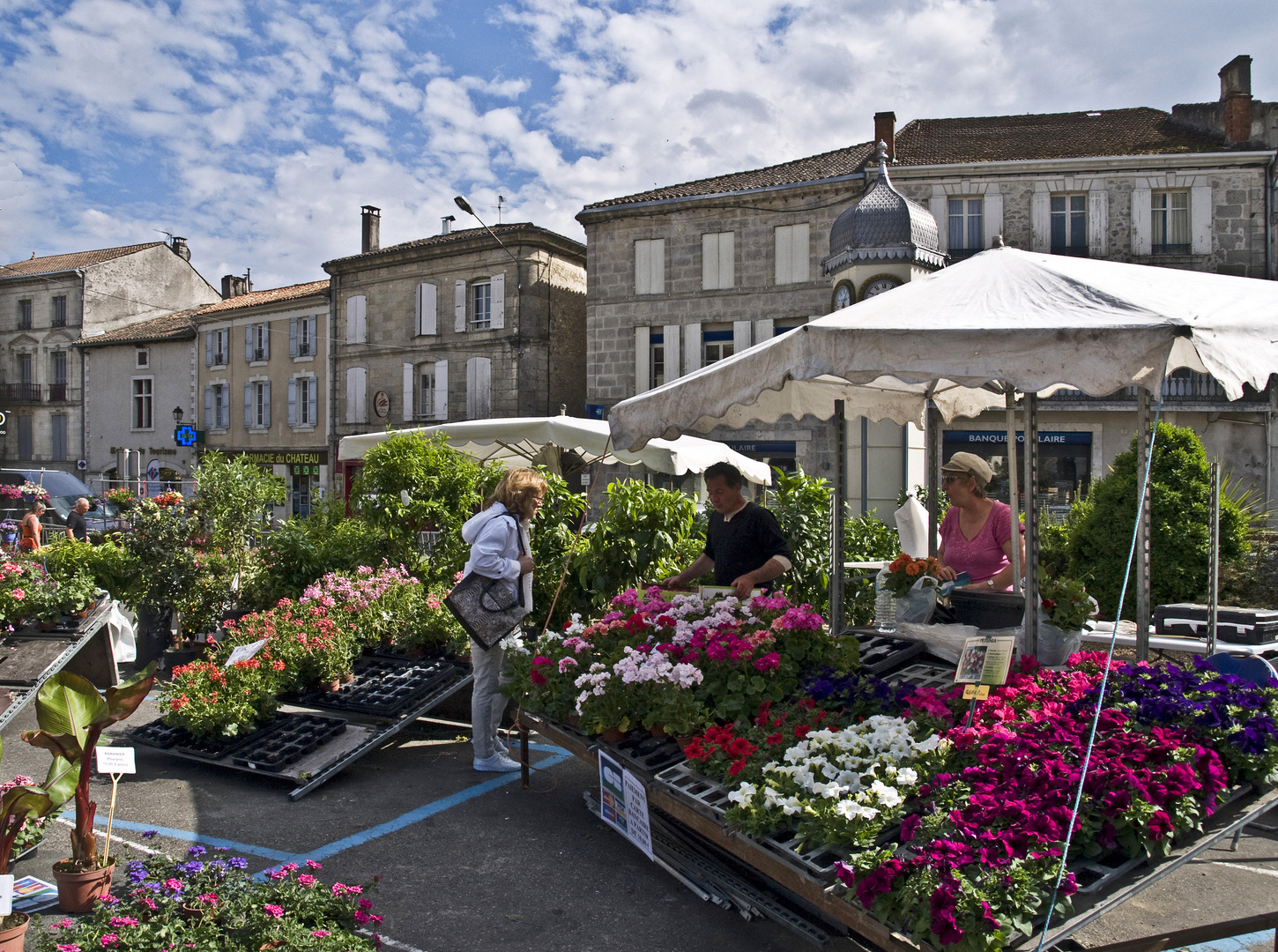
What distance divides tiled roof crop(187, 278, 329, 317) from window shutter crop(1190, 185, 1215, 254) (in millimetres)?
25614

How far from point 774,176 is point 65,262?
34.4 metres

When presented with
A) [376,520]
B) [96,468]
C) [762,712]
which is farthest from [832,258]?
[96,468]

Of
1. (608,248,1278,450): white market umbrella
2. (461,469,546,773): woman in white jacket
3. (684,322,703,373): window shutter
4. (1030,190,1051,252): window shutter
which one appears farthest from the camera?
(684,322,703,373): window shutter

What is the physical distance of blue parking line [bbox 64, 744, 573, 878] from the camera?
13.5 feet

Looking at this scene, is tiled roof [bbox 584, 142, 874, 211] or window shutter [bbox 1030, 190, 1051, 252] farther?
tiled roof [bbox 584, 142, 874, 211]

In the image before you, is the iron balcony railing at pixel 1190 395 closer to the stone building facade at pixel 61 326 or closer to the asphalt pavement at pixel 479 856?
the asphalt pavement at pixel 479 856

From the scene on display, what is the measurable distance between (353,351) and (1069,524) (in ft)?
84.0

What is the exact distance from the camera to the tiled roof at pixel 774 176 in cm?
2373

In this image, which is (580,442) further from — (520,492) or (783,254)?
(783,254)

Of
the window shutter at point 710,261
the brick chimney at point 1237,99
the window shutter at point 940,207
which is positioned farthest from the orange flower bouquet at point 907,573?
the brick chimney at point 1237,99

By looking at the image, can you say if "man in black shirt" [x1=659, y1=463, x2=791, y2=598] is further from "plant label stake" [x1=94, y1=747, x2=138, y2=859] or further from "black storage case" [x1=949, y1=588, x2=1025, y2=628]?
"plant label stake" [x1=94, y1=747, x2=138, y2=859]

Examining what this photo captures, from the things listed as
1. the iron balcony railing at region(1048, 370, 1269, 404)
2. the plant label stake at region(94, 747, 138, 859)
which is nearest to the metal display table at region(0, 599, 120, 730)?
the plant label stake at region(94, 747, 138, 859)

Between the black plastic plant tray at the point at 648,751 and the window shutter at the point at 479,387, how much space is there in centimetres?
2426

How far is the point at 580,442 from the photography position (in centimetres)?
860
